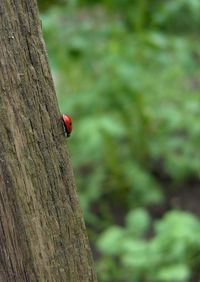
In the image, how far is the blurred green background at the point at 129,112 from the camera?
14.0ft

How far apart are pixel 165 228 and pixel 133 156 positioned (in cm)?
163

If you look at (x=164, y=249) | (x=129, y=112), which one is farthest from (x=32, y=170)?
(x=129, y=112)

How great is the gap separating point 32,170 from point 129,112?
306 centimetres

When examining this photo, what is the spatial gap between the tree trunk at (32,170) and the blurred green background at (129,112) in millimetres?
2228

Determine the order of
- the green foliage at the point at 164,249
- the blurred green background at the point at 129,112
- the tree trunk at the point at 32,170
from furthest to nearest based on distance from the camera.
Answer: the blurred green background at the point at 129,112
the green foliage at the point at 164,249
the tree trunk at the point at 32,170

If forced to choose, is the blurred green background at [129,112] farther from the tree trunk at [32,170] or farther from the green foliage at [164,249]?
the tree trunk at [32,170]

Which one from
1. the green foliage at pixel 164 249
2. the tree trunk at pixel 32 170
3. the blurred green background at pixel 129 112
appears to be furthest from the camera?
the blurred green background at pixel 129 112

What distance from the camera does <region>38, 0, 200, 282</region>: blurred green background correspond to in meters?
4.26

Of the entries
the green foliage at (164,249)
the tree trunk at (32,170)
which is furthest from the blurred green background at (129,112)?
the tree trunk at (32,170)

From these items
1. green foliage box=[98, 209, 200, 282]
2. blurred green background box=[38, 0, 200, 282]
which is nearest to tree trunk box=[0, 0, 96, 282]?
green foliage box=[98, 209, 200, 282]

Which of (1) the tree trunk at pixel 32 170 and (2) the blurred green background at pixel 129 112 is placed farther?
(2) the blurred green background at pixel 129 112

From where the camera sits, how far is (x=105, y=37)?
4.50 meters

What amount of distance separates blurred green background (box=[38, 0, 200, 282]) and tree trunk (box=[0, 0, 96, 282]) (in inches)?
87.7

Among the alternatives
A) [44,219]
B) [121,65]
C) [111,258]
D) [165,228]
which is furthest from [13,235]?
[121,65]
